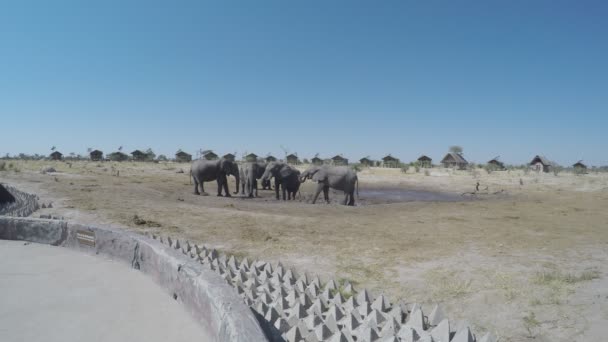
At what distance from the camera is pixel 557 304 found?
178 inches

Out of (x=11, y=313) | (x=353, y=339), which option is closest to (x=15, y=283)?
(x=11, y=313)

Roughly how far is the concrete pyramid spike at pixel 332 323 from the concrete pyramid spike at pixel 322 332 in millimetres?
84

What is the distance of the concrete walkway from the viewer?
124 inches

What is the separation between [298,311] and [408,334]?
1.08 m

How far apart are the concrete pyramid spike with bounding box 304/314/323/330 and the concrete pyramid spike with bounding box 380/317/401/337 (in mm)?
609

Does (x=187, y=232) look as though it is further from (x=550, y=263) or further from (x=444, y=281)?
(x=550, y=263)

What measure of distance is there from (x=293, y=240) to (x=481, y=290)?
15.1ft

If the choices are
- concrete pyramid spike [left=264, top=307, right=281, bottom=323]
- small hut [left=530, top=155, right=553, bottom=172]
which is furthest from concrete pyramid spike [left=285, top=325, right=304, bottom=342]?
small hut [left=530, top=155, right=553, bottom=172]

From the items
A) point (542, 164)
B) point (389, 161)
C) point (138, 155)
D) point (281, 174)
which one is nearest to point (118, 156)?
point (138, 155)

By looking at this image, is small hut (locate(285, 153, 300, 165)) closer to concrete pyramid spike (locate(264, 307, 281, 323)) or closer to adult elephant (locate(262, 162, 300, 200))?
adult elephant (locate(262, 162, 300, 200))

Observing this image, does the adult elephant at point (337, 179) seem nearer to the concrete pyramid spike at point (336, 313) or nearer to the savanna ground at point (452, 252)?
the savanna ground at point (452, 252)

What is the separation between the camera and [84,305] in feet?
12.2

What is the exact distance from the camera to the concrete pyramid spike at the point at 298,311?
3530mm

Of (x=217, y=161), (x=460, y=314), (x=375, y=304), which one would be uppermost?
(x=217, y=161)
